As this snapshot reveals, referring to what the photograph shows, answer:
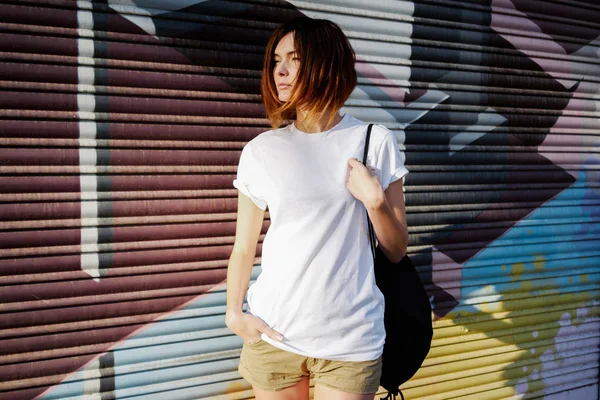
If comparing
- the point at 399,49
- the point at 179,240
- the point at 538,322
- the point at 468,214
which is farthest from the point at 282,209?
the point at 538,322

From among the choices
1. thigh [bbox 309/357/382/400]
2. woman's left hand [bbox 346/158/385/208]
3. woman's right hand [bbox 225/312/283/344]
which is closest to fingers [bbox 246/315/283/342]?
woman's right hand [bbox 225/312/283/344]

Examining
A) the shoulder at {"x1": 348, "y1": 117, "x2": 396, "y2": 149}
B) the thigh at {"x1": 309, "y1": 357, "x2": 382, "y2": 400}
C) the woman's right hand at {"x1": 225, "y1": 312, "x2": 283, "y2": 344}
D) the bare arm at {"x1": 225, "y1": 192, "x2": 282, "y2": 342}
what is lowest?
the thigh at {"x1": 309, "y1": 357, "x2": 382, "y2": 400}

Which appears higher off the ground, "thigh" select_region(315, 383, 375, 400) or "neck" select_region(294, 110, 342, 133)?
"neck" select_region(294, 110, 342, 133)

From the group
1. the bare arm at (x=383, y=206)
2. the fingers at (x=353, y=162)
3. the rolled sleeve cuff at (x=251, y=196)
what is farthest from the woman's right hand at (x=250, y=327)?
the fingers at (x=353, y=162)

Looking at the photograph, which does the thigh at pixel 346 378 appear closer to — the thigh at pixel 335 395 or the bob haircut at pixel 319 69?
the thigh at pixel 335 395

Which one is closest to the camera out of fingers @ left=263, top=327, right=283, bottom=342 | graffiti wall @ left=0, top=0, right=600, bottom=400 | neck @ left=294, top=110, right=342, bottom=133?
fingers @ left=263, top=327, right=283, bottom=342

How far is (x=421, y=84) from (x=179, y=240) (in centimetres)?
181

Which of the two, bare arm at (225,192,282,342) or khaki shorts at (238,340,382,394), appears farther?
bare arm at (225,192,282,342)

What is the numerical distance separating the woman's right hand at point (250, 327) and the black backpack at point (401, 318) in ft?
1.46

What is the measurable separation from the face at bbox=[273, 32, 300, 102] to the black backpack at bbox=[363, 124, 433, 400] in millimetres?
666

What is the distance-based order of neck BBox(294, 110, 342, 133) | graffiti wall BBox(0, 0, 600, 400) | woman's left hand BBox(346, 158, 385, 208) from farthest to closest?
graffiti wall BBox(0, 0, 600, 400), neck BBox(294, 110, 342, 133), woman's left hand BBox(346, 158, 385, 208)

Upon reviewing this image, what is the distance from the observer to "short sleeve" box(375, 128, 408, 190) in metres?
2.02

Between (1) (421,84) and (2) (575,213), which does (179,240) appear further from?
(2) (575,213)

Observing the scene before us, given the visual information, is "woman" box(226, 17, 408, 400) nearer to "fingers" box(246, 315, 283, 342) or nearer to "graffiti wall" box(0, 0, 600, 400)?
"fingers" box(246, 315, 283, 342)
